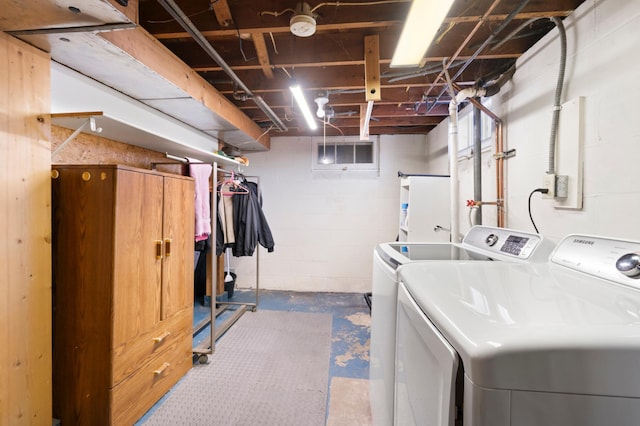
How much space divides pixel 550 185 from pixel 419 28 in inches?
44.0

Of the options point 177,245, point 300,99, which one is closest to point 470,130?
point 300,99

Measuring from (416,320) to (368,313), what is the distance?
275cm

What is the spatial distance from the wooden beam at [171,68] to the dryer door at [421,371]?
186 centimetres

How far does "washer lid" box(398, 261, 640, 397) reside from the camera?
0.49 m

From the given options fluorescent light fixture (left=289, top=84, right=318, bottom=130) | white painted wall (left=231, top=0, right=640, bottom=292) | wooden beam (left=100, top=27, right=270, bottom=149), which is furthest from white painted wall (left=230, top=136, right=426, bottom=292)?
fluorescent light fixture (left=289, top=84, right=318, bottom=130)

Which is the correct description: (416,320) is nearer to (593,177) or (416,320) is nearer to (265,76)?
(593,177)

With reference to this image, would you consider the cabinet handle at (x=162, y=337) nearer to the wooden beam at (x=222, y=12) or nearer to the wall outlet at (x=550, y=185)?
A: the wooden beam at (x=222, y=12)

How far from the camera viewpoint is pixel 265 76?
236 cm

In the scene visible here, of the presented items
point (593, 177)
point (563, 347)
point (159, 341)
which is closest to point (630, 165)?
point (593, 177)

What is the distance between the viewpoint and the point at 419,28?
3.92 ft

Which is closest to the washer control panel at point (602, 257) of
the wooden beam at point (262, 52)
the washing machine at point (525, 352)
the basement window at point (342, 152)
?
the washing machine at point (525, 352)

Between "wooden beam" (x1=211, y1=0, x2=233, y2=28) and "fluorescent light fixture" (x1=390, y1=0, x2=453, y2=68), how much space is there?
95cm

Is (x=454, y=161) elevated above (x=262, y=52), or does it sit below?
below

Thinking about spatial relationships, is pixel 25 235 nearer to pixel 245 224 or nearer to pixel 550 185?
pixel 245 224
